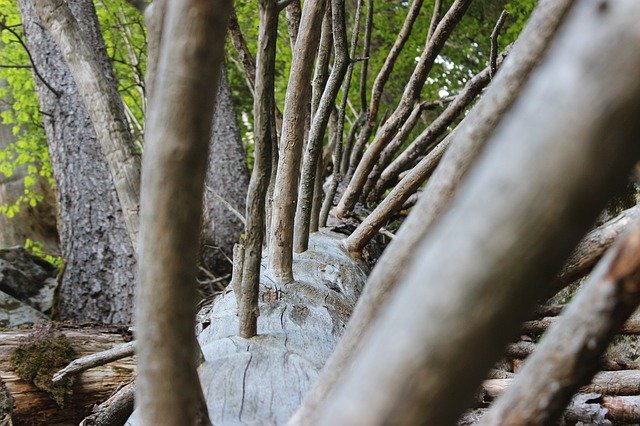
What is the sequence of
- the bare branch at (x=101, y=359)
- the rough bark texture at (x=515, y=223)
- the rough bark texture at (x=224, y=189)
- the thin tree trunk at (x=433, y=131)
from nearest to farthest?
the rough bark texture at (x=515, y=223) < the bare branch at (x=101, y=359) < the thin tree trunk at (x=433, y=131) < the rough bark texture at (x=224, y=189)

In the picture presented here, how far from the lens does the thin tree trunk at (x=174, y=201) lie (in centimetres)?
94

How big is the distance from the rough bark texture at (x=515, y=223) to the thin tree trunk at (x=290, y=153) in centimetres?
180

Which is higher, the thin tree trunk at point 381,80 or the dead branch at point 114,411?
the thin tree trunk at point 381,80

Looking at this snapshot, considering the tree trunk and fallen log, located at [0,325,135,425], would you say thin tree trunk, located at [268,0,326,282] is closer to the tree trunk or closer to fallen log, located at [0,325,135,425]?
fallen log, located at [0,325,135,425]

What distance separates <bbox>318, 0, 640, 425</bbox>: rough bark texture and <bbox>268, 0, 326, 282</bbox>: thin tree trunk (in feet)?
5.91

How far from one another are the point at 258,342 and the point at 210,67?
4.12 feet

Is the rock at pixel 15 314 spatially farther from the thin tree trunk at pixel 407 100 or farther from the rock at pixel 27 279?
the thin tree trunk at pixel 407 100

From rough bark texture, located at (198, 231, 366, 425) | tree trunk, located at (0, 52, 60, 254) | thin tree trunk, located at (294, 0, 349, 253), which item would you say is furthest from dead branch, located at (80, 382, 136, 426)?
tree trunk, located at (0, 52, 60, 254)

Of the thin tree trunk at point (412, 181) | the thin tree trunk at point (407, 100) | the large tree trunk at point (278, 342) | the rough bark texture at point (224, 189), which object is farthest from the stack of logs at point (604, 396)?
the rough bark texture at point (224, 189)

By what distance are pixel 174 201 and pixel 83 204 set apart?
450cm

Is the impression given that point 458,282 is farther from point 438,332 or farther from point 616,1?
point 616,1

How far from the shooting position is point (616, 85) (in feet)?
2.29

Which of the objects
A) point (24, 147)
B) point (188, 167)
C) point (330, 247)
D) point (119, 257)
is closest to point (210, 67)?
point (188, 167)

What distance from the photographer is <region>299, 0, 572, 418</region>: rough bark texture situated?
1117mm
